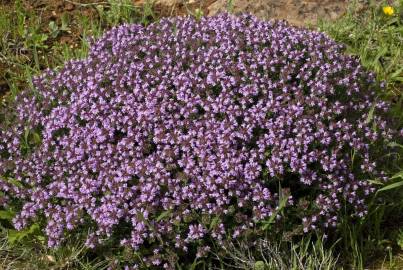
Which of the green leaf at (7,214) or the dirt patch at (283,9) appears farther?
the dirt patch at (283,9)

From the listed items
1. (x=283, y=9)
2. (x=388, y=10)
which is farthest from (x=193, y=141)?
(x=388, y=10)

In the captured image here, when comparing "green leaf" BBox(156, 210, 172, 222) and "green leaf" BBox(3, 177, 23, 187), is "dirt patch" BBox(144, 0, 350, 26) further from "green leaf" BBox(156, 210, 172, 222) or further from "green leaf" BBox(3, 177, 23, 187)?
"green leaf" BBox(156, 210, 172, 222)

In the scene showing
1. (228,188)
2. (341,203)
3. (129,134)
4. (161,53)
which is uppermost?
(161,53)

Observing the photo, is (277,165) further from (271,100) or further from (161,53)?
(161,53)

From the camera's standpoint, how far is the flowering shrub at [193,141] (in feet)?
10.8

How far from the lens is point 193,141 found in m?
3.36

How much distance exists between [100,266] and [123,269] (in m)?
0.16

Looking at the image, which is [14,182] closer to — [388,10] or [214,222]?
[214,222]

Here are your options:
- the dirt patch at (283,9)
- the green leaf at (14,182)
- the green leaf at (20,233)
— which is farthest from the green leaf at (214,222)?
the dirt patch at (283,9)

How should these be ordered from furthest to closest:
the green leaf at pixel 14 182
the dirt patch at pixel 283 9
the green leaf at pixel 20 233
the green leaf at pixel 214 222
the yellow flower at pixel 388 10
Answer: the dirt patch at pixel 283 9 < the yellow flower at pixel 388 10 < the green leaf at pixel 14 182 < the green leaf at pixel 20 233 < the green leaf at pixel 214 222

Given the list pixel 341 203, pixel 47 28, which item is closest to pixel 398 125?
pixel 341 203

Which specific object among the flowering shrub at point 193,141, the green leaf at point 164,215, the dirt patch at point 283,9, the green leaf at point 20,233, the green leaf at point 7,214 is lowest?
the green leaf at point 20,233

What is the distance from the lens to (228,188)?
3254 mm

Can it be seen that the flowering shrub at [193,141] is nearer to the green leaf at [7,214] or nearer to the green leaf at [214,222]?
the green leaf at [214,222]
